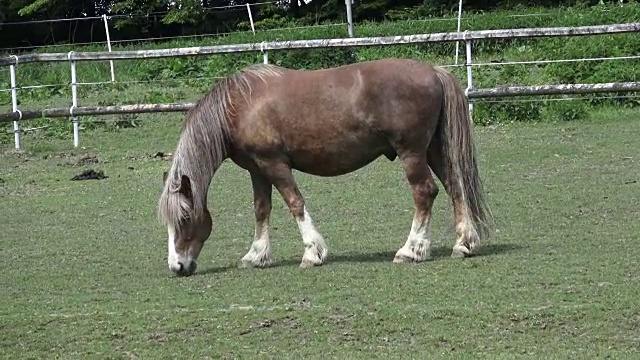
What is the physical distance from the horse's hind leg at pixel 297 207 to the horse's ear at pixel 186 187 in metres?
0.57

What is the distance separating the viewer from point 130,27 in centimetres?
3033

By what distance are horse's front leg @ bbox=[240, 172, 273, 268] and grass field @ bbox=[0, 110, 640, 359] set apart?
17 centimetres

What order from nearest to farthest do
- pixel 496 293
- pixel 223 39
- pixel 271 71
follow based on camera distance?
pixel 496 293 < pixel 271 71 < pixel 223 39

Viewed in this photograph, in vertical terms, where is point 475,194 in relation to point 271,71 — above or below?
below

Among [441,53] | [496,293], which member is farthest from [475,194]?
[441,53]

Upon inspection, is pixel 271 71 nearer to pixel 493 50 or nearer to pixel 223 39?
pixel 493 50

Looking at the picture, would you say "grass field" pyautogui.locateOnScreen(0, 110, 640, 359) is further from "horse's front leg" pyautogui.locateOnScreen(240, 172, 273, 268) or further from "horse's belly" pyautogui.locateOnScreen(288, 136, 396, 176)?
"horse's belly" pyautogui.locateOnScreen(288, 136, 396, 176)

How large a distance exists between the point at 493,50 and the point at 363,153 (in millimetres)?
12472

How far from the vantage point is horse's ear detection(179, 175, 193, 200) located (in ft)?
27.2

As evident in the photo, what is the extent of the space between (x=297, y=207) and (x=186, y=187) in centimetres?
81

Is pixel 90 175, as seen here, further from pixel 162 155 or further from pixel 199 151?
pixel 199 151

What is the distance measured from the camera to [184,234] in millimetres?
8367

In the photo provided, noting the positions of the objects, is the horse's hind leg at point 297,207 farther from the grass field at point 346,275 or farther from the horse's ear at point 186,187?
the horse's ear at point 186,187

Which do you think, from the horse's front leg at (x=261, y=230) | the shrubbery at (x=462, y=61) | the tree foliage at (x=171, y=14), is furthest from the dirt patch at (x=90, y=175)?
the tree foliage at (x=171, y=14)
